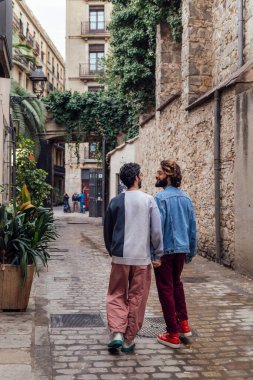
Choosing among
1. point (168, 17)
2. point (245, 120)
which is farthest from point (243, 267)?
point (168, 17)

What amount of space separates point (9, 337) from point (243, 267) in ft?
16.5

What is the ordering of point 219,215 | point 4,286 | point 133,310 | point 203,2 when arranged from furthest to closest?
A: 1. point 203,2
2. point 219,215
3. point 4,286
4. point 133,310

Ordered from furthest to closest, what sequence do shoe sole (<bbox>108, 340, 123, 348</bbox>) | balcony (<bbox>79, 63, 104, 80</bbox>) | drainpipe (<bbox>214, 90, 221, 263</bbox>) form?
balcony (<bbox>79, 63, 104, 80</bbox>) < drainpipe (<bbox>214, 90, 221, 263</bbox>) < shoe sole (<bbox>108, 340, 123, 348</bbox>)

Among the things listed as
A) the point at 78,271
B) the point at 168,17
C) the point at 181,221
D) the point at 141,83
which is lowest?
the point at 78,271

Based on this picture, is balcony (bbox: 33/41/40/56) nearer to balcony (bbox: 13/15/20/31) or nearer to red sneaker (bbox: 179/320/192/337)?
balcony (bbox: 13/15/20/31)

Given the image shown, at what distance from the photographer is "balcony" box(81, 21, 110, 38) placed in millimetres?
41375

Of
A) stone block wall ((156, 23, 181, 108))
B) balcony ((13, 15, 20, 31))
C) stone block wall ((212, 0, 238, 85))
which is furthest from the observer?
balcony ((13, 15, 20, 31))

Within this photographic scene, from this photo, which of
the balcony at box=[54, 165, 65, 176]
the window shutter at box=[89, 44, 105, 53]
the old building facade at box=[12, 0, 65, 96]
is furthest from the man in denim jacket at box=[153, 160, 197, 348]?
the balcony at box=[54, 165, 65, 176]

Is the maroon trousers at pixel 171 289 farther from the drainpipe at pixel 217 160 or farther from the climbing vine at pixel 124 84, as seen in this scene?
the climbing vine at pixel 124 84

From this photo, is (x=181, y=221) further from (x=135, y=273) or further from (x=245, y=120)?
(x=245, y=120)

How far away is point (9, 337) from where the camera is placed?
491 cm

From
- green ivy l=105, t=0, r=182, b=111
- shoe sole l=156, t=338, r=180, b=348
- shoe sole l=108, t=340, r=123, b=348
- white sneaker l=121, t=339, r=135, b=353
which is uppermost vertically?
green ivy l=105, t=0, r=182, b=111

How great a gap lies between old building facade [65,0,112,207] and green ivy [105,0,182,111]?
23589mm

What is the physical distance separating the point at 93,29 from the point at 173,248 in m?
39.4
